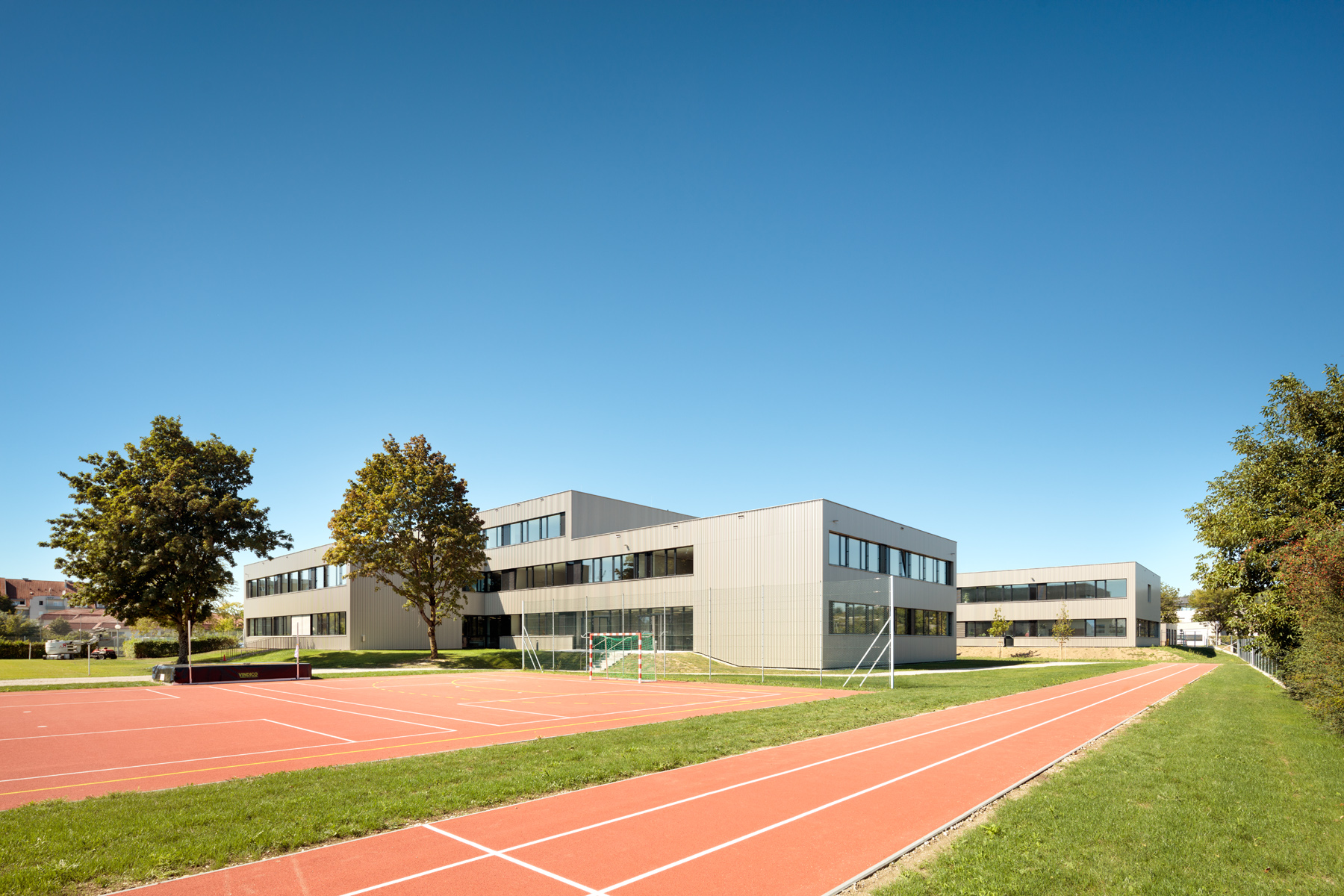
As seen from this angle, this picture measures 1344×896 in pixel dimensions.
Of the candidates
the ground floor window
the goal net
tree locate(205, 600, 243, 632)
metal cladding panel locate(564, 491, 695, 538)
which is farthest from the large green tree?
tree locate(205, 600, 243, 632)

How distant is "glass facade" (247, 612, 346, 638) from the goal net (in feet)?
77.1

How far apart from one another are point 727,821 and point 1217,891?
4244 millimetres

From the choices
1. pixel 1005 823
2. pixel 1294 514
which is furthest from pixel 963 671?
pixel 1005 823

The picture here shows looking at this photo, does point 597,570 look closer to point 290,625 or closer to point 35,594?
point 290,625

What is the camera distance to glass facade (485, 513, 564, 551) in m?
53.6

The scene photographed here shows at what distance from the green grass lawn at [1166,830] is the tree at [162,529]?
43.8 meters

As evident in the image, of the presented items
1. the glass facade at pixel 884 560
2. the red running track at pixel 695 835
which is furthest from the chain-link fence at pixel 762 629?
the red running track at pixel 695 835

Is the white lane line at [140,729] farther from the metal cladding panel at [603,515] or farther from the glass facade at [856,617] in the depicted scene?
the metal cladding panel at [603,515]

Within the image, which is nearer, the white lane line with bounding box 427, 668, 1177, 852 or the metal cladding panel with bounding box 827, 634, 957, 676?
the white lane line with bounding box 427, 668, 1177, 852

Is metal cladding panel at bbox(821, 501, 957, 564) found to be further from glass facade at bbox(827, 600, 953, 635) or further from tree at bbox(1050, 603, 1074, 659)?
tree at bbox(1050, 603, 1074, 659)

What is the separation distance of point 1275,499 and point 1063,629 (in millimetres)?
46634

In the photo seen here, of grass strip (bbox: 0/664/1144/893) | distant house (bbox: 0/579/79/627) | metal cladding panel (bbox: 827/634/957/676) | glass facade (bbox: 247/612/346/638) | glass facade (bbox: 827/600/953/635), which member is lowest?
distant house (bbox: 0/579/79/627)

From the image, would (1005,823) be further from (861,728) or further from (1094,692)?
(1094,692)

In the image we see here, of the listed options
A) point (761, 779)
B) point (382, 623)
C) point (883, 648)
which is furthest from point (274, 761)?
point (382, 623)
